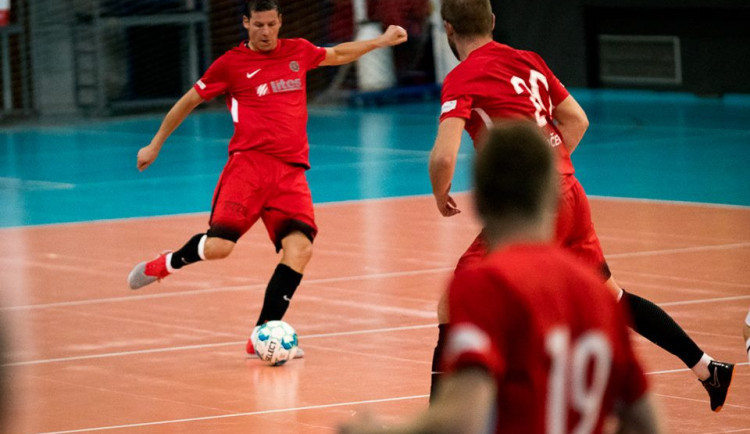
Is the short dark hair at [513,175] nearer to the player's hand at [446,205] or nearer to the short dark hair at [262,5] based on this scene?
the player's hand at [446,205]

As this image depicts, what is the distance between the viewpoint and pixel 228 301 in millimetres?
9453

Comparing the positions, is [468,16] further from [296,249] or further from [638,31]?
[638,31]

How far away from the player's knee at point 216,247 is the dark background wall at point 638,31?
16281 mm

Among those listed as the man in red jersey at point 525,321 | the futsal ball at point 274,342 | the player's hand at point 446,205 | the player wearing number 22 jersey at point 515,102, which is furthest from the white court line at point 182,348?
the man in red jersey at point 525,321

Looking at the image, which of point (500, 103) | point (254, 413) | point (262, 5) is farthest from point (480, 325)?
point (262, 5)

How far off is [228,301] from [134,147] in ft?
35.2

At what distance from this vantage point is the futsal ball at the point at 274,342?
7.54 meters

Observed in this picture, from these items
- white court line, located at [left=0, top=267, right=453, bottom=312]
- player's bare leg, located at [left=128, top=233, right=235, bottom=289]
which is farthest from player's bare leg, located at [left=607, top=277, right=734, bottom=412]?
white court line, located at [left=0, top=267, right=453, bottom=312]

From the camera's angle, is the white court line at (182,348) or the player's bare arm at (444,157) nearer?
the player's bare arm at (444,157)

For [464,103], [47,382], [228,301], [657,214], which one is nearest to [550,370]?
[464,103]

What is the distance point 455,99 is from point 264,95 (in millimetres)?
2877

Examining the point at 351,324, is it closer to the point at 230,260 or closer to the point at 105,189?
the point at 230,260

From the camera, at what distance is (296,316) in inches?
353

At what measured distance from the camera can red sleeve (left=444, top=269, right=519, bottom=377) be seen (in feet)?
8.76
